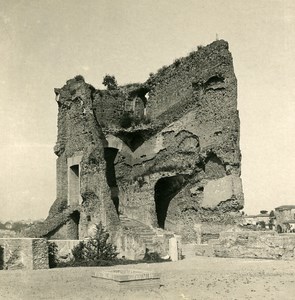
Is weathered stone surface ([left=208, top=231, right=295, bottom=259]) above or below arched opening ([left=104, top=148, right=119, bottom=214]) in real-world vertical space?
Answer: below

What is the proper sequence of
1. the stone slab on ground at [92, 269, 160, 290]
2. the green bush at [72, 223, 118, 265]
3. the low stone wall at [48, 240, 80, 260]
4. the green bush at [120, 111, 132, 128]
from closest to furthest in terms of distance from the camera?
the stone slab on ground at [92, 269, 160, 290]
the low stone wall at [48, 240, 80, 260]
the green bush at [72, 223, 118, 265]
the green bush at [120, 111, 132, 128]

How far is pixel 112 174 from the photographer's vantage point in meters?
24.5

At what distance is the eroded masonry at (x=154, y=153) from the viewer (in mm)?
20391

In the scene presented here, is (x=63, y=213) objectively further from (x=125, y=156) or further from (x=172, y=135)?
(x=172, y=135)

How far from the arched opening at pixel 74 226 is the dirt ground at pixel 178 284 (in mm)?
8957

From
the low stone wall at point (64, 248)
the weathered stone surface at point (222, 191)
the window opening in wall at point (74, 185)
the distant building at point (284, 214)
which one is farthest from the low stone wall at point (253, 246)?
the distant building at point (284, 214)

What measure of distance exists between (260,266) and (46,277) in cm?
615

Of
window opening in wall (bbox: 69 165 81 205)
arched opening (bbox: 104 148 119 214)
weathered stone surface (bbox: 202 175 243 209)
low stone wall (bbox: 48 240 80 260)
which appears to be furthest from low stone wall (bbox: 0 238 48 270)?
window opening in wall (bbox: 69 165 81 205)

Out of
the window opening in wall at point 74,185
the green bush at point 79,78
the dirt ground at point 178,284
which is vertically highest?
the green bush at point 79,78

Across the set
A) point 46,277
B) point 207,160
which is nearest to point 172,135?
point 207,160

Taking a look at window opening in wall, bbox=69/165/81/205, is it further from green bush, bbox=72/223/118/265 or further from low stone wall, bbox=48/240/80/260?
low stone wall, bbox=48/240/80/260

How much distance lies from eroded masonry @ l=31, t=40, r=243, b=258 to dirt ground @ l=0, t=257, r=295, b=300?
578 cm

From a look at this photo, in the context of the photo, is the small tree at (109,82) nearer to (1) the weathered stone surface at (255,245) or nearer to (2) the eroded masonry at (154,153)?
(2) the eroded masonry at (154,153)

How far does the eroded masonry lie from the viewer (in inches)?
803
